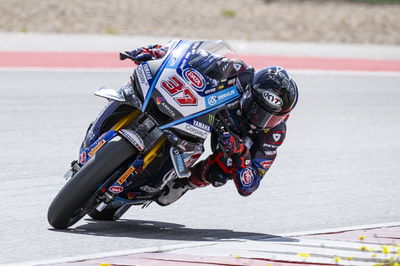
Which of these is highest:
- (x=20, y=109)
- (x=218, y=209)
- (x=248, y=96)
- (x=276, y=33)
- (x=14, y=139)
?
(x=248, y=96)

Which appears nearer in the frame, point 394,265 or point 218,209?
point 394,265

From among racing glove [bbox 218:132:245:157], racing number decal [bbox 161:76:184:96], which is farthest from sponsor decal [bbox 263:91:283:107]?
racing number decal [bbox 161:76:184:96]

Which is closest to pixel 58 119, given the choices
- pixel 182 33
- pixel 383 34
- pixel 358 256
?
pixel 358 256

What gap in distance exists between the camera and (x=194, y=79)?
5215 mm

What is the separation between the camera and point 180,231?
18.6 feet

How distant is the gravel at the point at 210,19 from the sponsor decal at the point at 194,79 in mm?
11833

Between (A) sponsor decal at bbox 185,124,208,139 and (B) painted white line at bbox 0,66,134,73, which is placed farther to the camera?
(B) painted white line at bbox 0,66,134,73

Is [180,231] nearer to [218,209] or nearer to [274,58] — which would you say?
[218,209]

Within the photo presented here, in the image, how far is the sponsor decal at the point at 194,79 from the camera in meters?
5.21

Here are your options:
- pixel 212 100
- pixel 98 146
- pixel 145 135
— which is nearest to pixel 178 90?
pixel 212 100

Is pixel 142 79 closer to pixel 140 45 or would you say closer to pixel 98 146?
pixel 98 146

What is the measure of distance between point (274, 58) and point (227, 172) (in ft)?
32.0

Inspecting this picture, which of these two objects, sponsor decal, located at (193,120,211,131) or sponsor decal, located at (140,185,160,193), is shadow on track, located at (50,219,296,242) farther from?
sponsor decal, located at (193,120,211,131)

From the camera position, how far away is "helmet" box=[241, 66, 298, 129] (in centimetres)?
545
